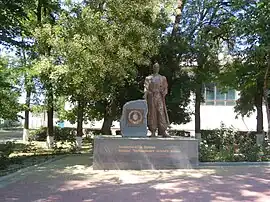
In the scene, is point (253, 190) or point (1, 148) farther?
point (1, 148)

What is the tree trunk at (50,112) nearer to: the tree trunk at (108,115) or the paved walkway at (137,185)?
the tree trunk at (108,115)

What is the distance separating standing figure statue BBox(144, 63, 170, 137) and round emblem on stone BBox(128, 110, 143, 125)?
76 cm

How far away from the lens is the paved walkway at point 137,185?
24.9 feet

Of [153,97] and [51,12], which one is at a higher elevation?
[51,12]

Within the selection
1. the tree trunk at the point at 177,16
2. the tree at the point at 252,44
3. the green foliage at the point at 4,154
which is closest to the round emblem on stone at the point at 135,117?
the green foliage at the point at 4,154

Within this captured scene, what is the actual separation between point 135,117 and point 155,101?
3.55 ft

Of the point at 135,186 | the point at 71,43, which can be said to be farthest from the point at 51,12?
the point at 135,186

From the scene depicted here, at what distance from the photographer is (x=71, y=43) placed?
1589 centimetres

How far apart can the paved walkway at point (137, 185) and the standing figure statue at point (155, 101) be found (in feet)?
7.50

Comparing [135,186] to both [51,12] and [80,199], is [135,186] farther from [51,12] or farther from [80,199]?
[51,12]

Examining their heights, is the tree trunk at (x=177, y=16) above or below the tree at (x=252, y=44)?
above

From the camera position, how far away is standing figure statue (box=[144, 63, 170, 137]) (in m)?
13.3

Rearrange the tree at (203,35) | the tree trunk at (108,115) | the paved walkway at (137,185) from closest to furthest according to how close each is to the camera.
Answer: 1. the paved walkway at (137,185)
2. the tree trunk at (108,115)
3. the tree at (203,35)

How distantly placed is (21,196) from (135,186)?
263cm
